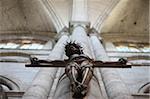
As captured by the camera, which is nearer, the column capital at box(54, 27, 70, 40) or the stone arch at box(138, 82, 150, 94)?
the stone arch at box(138, 82, 150, 94)

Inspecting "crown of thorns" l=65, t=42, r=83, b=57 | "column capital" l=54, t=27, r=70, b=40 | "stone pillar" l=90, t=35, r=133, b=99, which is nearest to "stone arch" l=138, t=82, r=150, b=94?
"stone pillar" l=90, t=35, r=133, b=99

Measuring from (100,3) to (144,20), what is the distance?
264 centimetres

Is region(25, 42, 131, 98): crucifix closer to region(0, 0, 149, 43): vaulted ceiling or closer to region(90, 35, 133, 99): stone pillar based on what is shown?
region(90, 35, 133, 99): stone pillar

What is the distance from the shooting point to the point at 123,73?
8531mm

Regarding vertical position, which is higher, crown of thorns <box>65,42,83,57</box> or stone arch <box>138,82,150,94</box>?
stone arch <box>138,82,150,94</box>

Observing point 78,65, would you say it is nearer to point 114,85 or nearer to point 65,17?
point 114,85

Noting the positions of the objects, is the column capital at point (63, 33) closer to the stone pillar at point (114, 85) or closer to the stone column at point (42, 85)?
the stone column at point (42, 85)

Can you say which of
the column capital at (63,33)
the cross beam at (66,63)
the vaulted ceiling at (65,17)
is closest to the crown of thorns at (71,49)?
the cross beam at (66,63)

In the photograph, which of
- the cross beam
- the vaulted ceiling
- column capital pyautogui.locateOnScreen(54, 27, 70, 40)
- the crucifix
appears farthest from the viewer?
the vaulted ceiling

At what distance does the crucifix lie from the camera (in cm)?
414

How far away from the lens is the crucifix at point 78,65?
163 inches

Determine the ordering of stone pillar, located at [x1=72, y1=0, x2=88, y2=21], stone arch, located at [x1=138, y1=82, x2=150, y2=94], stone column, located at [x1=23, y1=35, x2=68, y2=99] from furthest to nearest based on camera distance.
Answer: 1. stone pillar, located at [x1=72, y1=0, x2=88, y2=21]
2. stone arch, located at [x1=138, y1=82, x2=150, y2=94]
3. stone column, located at [x1=23, y1=35, x2=68, y2=99]

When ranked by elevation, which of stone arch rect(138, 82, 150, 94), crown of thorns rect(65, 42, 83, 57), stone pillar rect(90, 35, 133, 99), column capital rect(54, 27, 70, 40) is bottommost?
stone pillar rect(90, 35, 133, 99)

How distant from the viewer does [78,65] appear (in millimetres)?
4559
